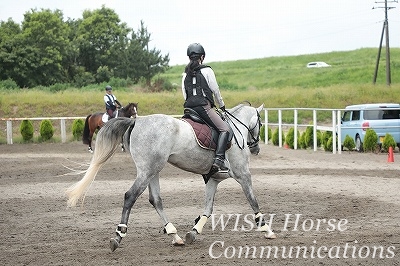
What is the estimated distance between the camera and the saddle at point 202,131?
9259 mm

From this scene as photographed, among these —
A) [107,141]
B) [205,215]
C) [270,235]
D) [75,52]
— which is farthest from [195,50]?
[75,52]

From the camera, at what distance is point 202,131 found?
30.6ft

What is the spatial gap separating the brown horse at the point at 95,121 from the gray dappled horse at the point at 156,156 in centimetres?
1701

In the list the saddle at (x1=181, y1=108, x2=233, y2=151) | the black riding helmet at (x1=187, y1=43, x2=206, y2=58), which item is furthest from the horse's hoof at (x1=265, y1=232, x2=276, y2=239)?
the black riding helmet at (x1=187, y1=43, x2=206, y2=58)

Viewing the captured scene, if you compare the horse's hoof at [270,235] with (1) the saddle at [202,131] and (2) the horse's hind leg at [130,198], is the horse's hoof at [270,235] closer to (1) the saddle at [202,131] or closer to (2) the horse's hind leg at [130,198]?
(1) the saddle at [202,131]

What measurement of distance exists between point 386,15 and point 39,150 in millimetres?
36971

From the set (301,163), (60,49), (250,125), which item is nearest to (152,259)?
(250,125)

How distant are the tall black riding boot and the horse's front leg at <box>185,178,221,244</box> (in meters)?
0.37

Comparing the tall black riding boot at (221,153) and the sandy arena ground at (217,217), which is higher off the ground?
the tall black riding boot at (221,153)

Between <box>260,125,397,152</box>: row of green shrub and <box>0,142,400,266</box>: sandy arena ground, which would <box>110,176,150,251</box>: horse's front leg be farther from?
<box>260,125,397,152</box>: row of green shrub

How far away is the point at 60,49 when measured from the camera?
2788 inches

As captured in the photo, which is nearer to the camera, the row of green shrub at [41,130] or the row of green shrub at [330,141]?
the row of green shrub at [330,141]

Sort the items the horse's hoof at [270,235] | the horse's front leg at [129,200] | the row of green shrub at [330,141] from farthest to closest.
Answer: the row of green shrub at [330,141] → the horse's hoof at [270,235] → the horse's front leg at [129,200]

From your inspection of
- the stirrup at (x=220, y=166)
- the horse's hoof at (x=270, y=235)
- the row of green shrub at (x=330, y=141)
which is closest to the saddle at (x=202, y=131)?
the stirrup at (x=220, y=166)
